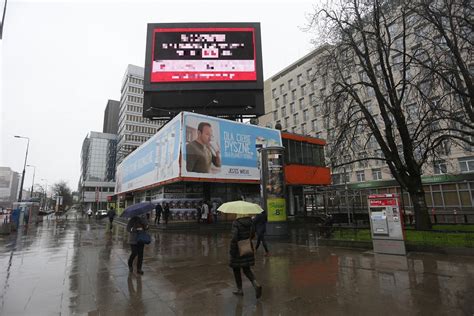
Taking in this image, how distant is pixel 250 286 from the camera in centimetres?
619

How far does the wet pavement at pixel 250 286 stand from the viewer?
15.9ft

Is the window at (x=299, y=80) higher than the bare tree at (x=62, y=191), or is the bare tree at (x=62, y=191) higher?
the window at (x=299, y=80)

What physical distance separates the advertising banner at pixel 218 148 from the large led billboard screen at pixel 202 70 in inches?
97.7

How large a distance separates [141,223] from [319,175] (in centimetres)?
2762

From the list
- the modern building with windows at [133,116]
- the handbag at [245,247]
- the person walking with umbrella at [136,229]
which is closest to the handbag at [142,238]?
the person walking with umbrella at [136,229]

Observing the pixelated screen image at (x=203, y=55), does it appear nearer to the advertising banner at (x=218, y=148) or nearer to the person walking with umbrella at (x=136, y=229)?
the advertising banner at (x=218, y=148)

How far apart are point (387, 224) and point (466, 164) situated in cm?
3350

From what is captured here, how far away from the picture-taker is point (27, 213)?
98.5 feet

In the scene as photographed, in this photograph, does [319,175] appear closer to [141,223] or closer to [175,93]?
[175,93]

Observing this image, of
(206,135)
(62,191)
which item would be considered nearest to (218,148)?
(206,135)

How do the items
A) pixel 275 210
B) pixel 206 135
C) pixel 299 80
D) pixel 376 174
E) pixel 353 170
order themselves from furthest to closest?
pixel 299 80
pixel 376 174
pixel 353 170
pixel 206 135
pixel 275 210

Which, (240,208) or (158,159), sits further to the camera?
(158,159)

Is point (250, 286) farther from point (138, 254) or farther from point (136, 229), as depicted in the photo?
point (136, 229)

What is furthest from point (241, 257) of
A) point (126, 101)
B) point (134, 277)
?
point (126, 101)
